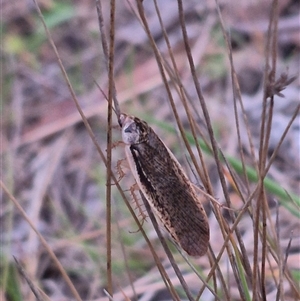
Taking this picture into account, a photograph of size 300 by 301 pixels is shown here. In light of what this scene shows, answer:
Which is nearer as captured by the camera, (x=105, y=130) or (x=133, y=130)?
(x=133, y=130)

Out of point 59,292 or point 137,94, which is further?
point 137,94

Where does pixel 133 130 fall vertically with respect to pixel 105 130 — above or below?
below

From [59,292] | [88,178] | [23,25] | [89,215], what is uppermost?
[23,25]

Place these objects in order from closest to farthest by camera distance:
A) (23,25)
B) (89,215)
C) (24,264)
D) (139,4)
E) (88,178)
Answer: (139,4), (24,264), (89,215), (88,178), (23,25)

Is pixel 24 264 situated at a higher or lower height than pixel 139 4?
lower

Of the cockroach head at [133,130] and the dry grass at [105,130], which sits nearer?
the cockroach head at [133,130]

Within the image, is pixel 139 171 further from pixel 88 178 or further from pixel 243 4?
pixel 243 4

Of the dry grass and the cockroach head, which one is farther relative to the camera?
the dry grass

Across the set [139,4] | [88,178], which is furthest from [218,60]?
[139,4]
